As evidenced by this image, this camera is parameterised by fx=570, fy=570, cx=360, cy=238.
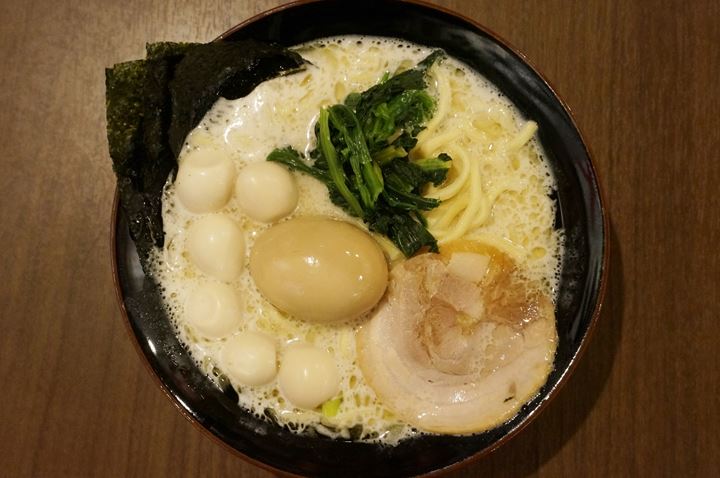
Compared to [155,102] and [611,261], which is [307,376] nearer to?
[155,102]

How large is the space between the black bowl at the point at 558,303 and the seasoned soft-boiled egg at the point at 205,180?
0.18 meters

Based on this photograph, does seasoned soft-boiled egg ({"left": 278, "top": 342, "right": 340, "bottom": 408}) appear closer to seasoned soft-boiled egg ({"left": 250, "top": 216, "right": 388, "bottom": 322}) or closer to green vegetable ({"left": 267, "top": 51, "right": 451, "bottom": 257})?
seasoned soft-boiled egg ({"left": 250, "top": 216, "right": 388, "bottom": 322})

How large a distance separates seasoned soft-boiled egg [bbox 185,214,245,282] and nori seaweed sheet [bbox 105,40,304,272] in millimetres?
106

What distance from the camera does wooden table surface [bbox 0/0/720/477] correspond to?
1.62 meters

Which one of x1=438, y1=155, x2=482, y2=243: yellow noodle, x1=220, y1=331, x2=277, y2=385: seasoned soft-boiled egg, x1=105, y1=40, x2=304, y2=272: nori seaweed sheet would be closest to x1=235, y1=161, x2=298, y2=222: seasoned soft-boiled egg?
x1=105, y1=40, x2=304, y2=272: nori seaweed sheet

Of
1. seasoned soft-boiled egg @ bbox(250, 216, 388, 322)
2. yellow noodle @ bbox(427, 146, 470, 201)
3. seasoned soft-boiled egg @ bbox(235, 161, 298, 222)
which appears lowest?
seasoned soft-boiled egg @ bbox(250, 216, 388, 322)

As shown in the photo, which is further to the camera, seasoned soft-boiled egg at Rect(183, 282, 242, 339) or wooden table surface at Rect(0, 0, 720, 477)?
wooden table surface at Rect(0, 0, 720, 477)

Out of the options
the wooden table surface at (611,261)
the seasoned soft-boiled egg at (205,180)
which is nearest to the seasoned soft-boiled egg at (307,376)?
the wooden table surface at (611,261)

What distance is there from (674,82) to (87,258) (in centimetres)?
183

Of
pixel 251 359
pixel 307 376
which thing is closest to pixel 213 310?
pixel 251 359

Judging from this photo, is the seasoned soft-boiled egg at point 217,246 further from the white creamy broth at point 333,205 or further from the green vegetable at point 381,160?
the green vegetable at point 381,160

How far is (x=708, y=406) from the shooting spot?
5.36ft

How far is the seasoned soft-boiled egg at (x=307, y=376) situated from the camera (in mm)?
1468

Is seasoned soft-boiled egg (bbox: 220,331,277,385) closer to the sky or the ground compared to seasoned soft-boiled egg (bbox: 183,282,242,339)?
closer to the ground
